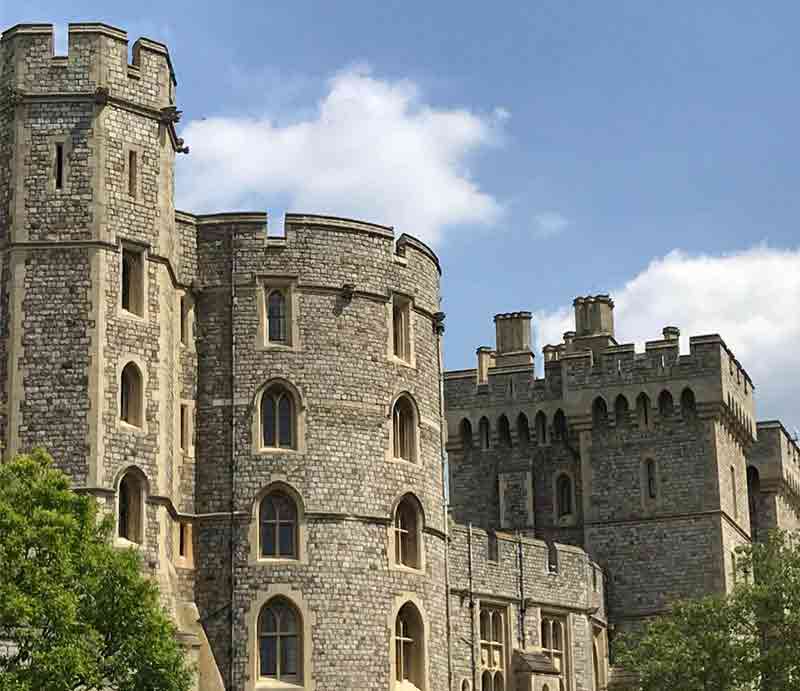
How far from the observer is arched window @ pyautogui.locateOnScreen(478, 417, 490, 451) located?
61.3m

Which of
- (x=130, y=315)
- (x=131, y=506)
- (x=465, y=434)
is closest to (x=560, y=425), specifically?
(x=465, y=434)

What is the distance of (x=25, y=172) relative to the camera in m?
40.9

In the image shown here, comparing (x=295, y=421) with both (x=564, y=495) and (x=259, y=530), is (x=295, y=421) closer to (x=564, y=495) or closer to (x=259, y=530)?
(x=259, y=530)

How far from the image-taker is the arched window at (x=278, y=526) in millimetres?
43125

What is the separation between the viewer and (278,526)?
43.2 m

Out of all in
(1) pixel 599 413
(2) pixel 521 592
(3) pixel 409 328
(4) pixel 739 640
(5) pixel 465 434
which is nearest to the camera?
(3) pixel 409 328

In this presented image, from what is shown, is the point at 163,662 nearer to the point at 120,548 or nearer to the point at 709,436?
the point at 120,548

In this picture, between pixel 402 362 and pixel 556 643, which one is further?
pixel 556 643

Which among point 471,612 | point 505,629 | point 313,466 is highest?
point 313,466

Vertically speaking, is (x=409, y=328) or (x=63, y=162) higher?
(x=63, y=162)

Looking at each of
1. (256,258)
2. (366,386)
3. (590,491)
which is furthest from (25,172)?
(590,491)

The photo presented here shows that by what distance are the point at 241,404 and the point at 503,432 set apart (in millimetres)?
18765

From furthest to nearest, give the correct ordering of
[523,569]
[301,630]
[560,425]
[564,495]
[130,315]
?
[560,425]
[564,495]
[523,569]
[301,630]
[130,315]

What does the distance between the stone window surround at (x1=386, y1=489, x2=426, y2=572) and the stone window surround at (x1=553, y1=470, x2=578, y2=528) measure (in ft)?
47.7
